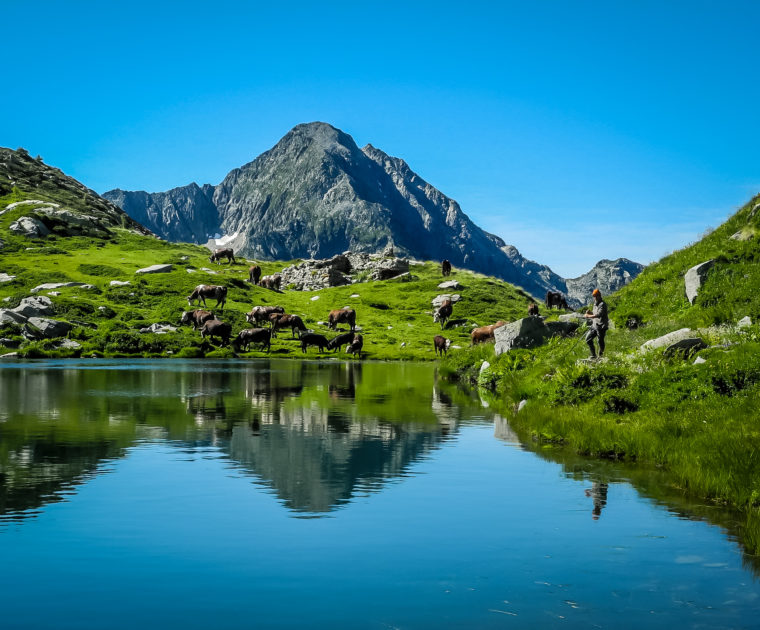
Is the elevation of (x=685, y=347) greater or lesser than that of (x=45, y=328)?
lesser

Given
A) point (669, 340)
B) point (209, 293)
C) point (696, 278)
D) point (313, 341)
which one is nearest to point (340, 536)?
point (669, 340)

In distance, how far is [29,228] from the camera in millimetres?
138000

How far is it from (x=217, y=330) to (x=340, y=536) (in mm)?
70437

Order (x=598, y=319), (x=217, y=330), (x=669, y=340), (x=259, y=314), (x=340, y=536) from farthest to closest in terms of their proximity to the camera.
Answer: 1. (x=259, y=314)
2. (x=217, y=330)
3. (x=598, y=319)
4. (x=669, y=340)
5. (x=340, y=536)

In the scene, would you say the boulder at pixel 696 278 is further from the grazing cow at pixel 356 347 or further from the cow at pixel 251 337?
the cow at pixel 251 337

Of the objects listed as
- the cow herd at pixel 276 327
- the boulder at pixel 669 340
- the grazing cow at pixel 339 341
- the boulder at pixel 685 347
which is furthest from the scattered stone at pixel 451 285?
the boulder at pixel 685 347

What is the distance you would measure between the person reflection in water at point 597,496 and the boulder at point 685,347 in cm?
1070

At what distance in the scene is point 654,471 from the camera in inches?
719

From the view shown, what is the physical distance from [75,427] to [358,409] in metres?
12.5

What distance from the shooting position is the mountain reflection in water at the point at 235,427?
56.6 ft

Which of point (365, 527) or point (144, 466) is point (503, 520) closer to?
point (365, 527)

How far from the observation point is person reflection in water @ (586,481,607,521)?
1441 centimetres

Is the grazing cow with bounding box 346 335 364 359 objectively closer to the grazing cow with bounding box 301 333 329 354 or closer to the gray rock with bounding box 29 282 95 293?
the grazing cow with bounding box 301 333 329 354

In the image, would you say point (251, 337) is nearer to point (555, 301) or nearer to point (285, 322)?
point (285, 322)
